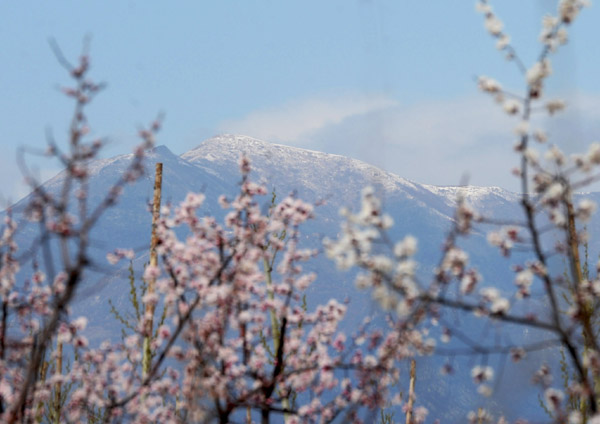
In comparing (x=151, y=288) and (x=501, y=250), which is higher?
(x=151, y=288)

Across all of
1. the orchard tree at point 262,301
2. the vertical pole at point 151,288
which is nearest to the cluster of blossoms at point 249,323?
the orchard tree at point 262,301

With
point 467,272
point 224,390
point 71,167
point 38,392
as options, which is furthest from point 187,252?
point 467,272

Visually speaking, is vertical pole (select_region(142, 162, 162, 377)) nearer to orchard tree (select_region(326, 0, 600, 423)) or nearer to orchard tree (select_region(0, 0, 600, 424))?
orchard tree (select_region(0, 0, 600, 424))

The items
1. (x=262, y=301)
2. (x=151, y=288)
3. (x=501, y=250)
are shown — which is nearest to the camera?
(x=501, y=250)

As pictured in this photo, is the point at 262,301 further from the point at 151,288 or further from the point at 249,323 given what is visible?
the point at 151,288

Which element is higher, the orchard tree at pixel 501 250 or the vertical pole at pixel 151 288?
the vertical pole at pixel 151 288

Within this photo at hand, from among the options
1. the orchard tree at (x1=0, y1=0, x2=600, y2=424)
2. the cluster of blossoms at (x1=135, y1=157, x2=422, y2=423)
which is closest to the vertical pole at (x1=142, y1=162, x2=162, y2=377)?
Result: the orchard tree at (x1=0, y1=0, x2=600, y2=424)

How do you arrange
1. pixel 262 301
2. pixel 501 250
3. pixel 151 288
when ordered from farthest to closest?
pixel 151 288 < pixel 262 301 < pixel 501 250

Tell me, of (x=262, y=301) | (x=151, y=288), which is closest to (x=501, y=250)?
(x=262, y=301)

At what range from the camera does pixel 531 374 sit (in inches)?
203

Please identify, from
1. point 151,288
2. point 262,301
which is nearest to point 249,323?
point 262,301

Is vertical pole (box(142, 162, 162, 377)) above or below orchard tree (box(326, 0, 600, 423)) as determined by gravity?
above

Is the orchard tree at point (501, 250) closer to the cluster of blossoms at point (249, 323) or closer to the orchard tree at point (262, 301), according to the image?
the orchard tree at point (262, 301)

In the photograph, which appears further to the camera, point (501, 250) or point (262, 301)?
point (262, 301)
